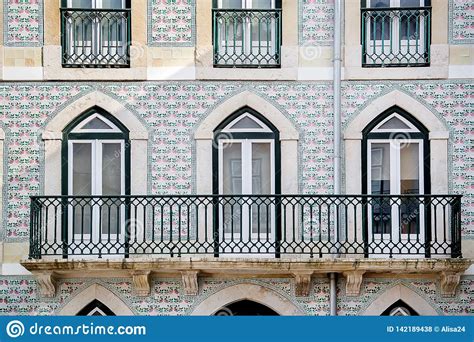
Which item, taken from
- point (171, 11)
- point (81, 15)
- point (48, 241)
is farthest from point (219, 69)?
point (48, 241)

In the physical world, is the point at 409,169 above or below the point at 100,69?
below

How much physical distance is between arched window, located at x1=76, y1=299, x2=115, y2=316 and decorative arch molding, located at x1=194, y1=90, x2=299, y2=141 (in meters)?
2.93

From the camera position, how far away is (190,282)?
1764 cm

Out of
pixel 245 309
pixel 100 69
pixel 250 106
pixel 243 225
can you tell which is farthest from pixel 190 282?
pixel 100 69

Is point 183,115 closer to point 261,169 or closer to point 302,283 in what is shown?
point 261,169

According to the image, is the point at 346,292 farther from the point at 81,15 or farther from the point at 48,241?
the point at 81,15

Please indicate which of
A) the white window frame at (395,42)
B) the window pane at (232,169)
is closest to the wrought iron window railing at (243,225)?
the window pane at (232,169)

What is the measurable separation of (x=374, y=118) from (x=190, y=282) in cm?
378

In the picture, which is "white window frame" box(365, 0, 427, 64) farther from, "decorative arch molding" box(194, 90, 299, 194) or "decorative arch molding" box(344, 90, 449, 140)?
"decorative arch molding" box(194, 90, 299, 194)

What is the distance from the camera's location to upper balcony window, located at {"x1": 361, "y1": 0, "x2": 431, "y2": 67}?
18219mm

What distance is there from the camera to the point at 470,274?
58.3 feet

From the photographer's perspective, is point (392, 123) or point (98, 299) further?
point (392, 123)

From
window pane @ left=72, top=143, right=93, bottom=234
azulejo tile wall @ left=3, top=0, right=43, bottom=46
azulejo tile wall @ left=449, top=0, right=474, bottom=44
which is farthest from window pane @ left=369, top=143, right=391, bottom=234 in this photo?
azulejo tile wall @ left=3, top=0, right=43, bottom=46

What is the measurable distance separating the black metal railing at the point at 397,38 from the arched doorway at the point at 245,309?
4.07 m
